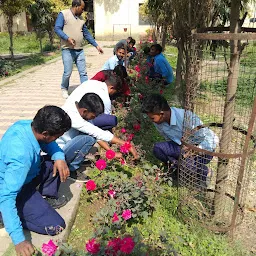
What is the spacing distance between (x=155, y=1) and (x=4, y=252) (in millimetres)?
6073

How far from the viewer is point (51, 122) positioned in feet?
6.54

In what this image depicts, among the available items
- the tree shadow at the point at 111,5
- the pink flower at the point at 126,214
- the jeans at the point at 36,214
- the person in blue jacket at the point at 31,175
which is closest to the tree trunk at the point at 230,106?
the pink flower at the point at 126,214

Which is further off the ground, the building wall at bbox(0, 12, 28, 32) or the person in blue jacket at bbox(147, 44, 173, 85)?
the building wall at bbox(0, 12, 28, 32)

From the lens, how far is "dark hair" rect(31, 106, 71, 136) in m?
2.00

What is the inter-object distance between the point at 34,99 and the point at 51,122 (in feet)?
12.8

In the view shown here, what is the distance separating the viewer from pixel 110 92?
370cm

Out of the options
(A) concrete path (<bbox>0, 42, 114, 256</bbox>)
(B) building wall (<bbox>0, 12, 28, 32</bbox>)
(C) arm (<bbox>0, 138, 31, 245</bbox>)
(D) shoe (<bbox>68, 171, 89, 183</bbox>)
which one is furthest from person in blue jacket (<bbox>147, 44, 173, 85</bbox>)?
(B) building wall (<bbox>0, 12, 28, 32</bbox>)

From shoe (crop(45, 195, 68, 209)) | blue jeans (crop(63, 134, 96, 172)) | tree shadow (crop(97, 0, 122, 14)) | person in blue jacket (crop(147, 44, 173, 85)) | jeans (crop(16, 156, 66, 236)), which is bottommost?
shoe (crop(45, 195, 68, 209))

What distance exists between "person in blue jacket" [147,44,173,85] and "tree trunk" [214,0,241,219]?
3.93 m

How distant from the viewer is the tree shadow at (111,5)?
20.1 meters

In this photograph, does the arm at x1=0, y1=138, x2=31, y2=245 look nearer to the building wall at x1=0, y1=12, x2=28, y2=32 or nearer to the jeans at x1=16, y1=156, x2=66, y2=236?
the jeans at x1=16, y1=156, x2=66, y2=236

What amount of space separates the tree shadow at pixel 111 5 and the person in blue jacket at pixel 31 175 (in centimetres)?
1956

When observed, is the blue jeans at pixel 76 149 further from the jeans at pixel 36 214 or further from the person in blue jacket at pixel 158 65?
the person in blue jacket at pixel 158 65

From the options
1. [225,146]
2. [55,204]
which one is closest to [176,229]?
[225,146]
